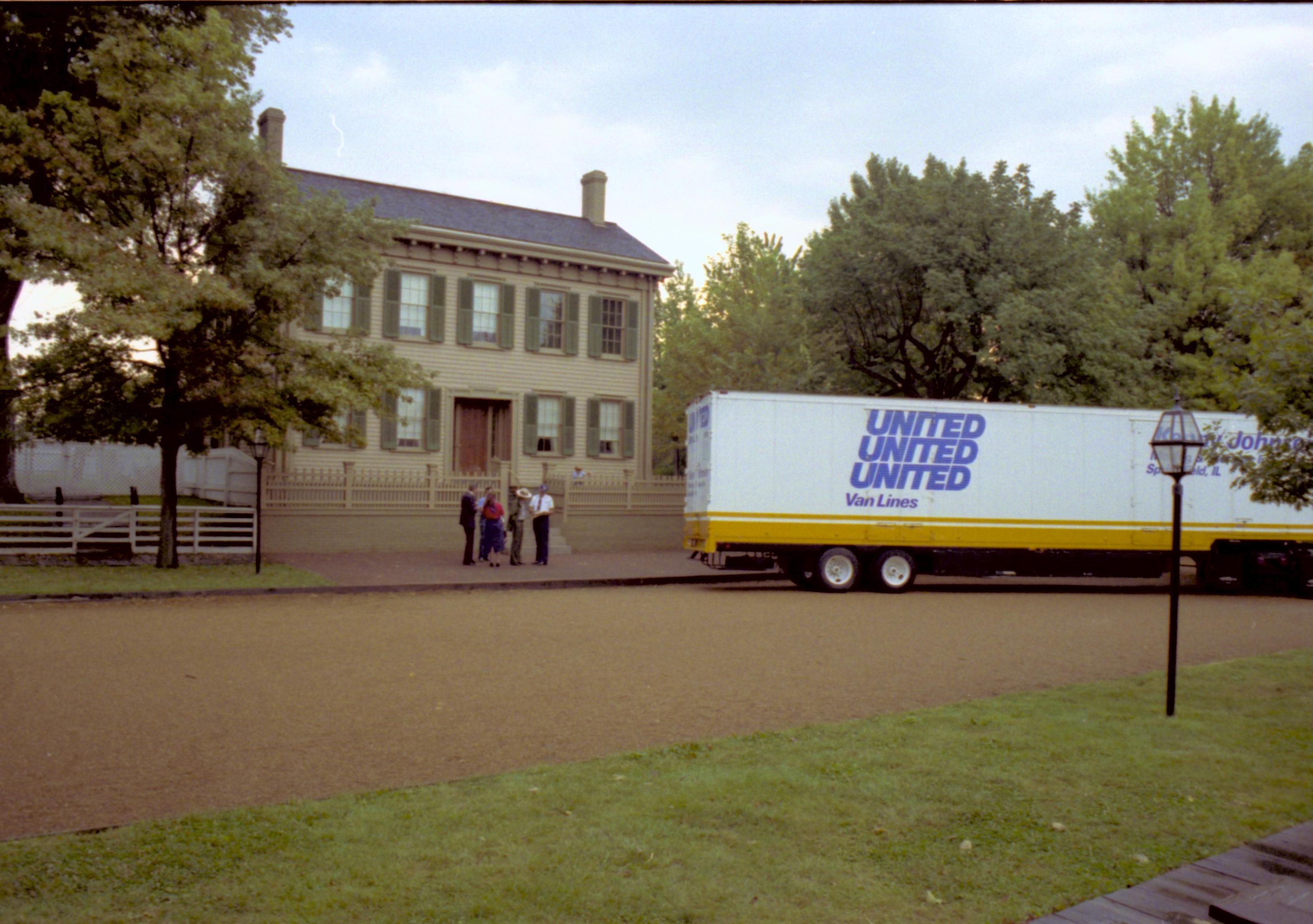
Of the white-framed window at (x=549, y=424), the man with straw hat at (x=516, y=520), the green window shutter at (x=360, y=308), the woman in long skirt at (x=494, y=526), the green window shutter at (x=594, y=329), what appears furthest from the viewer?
the green window shutter at (x=594, y=329)

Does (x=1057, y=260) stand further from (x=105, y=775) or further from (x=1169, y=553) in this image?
(x=105, y=775)

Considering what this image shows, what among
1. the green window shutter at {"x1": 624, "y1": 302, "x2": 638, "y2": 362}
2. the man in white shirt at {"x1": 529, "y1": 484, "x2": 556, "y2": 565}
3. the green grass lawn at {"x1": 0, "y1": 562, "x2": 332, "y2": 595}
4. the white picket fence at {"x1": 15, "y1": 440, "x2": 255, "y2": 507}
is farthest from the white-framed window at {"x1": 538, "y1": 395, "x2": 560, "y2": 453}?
the green grass lawn at {"x1": 0, "y1": 562, "x2": 332, "y2": 595}

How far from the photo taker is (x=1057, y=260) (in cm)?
2650

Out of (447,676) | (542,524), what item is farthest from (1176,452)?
(542,524)

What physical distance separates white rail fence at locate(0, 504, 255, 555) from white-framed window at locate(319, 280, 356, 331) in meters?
7.08

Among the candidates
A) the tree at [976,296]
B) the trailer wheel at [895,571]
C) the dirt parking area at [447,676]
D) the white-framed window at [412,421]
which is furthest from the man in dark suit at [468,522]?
the tree at [976,296]

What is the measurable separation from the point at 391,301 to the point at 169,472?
35.0ft

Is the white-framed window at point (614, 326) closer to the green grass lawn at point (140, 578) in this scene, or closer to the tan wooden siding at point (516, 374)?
the tan wooden siding at point (516, 374)

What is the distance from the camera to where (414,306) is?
97.9 feet

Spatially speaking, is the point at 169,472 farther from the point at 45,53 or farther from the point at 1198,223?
the point at 1198,223

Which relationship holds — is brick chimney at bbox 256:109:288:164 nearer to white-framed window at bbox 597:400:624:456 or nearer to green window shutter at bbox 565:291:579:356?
green window shutter at bbox 565:291:579:356

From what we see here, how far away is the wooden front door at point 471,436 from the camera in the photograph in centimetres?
3075

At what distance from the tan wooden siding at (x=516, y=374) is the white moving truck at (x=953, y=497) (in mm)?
10919

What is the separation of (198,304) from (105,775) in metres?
13.2
